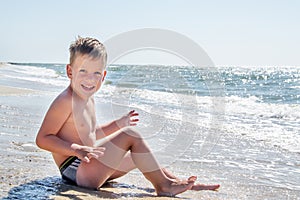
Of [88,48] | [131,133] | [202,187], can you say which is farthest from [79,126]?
[202,187]

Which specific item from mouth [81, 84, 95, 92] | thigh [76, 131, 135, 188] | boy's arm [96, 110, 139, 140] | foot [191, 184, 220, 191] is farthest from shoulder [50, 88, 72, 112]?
foot [191, 184, 220, 191]

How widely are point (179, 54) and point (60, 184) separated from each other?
1588 millimetres

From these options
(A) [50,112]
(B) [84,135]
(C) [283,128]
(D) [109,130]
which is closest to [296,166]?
(D) [109,130]

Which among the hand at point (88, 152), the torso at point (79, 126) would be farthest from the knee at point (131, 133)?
the hand at point (88, 152)

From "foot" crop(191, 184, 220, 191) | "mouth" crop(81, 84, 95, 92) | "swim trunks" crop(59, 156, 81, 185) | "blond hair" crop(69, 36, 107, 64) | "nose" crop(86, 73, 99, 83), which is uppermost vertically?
"blond hair" crop(69, 36, 107, 64)

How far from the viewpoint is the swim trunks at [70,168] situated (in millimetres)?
2752

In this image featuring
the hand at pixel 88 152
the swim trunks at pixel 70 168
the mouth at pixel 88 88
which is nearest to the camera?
the hand at pixel 88 152

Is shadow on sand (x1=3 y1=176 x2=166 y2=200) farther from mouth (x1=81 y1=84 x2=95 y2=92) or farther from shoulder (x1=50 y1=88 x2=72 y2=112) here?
mouth (x1=81 y1=84 x2=95 y2=92)

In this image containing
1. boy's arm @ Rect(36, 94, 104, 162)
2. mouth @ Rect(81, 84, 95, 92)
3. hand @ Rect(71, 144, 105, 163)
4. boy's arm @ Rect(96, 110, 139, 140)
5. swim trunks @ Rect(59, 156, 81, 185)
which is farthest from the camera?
boy's arm @ Rect(96, 110, 139, 140)

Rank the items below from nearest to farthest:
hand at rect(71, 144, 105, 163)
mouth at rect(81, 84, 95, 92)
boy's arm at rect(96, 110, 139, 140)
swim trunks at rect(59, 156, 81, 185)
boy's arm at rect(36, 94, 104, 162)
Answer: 1. hand at rect(71, 144, 105, 163)
2. boy's arm at rect(36, 94, 104, 162)
3. mouth at rect(81, 84, 95, 92)
4. swim trunks at rect(59, 156, 81, 185)
5. boy's arm at rect(96, 110, 139, 140)

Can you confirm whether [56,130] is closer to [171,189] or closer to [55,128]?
[55,128]

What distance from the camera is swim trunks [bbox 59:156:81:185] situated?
2.75m

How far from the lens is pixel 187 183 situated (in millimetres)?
2871

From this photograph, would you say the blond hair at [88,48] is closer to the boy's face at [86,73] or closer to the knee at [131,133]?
the boy's face at [86,73]
